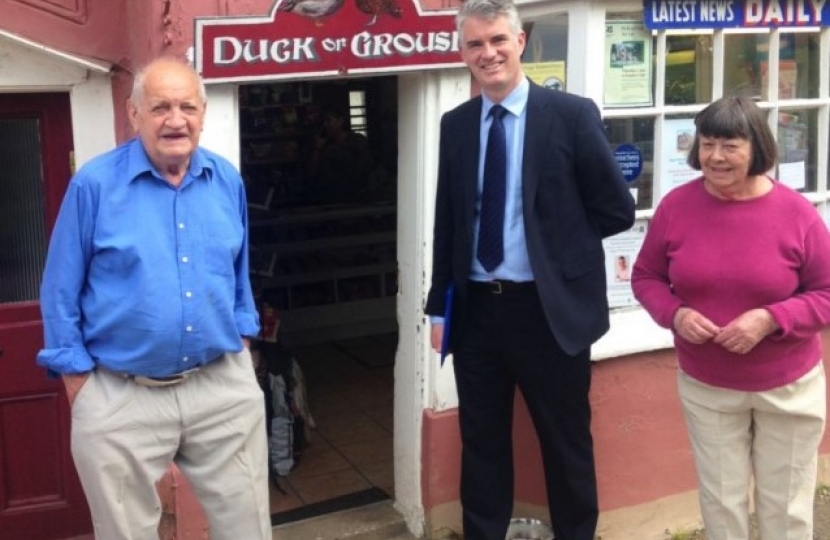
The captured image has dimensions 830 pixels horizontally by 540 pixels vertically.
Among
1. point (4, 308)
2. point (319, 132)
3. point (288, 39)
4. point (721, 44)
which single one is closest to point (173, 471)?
point (4, 308)

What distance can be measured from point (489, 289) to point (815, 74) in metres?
2.19

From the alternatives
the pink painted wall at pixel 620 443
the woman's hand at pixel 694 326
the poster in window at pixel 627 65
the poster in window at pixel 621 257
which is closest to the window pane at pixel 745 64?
the poster in window at pixel 627 65

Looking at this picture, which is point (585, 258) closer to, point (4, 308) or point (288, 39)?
point (288, 39)

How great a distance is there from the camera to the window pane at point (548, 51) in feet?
14.2

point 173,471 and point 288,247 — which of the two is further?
point 288,247

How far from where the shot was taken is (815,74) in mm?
4805

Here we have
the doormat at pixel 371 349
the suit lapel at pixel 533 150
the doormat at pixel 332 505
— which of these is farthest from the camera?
the doormat at pixel 371 349

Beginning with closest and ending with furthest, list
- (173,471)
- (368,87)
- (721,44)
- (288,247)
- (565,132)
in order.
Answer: (565,132)
(173,471)
(721,44)
(288,247)
(368,87)

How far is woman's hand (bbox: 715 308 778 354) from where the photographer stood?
3.23 meters

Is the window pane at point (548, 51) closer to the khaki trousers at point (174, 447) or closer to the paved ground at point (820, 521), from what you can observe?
the khaki trousers at point (174, 447)

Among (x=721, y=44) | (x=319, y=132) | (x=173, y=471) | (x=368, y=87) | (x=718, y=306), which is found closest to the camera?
(x=718, y=306)

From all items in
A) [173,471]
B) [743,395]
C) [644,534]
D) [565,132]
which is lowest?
[644,534]

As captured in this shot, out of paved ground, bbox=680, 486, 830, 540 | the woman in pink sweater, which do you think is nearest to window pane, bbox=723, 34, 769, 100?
the woman in pink sweater

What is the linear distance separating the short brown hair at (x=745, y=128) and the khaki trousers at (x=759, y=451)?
0.72 meters
